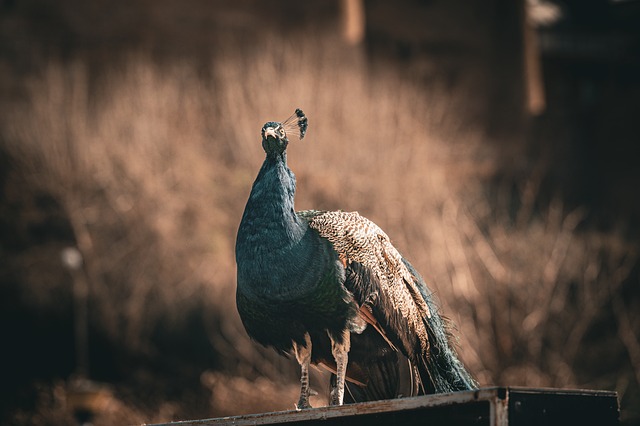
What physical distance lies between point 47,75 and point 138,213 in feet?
14.0

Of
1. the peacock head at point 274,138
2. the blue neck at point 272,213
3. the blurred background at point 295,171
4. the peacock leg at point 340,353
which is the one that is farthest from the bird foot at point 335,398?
the blurred background at point 295,171

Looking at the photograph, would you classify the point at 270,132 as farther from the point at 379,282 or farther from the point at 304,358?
the point at 304,358

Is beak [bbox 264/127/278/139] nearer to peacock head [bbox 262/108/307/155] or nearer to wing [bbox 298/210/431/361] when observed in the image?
peacock head [bbox 262/108/307/155]

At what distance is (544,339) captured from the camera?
19500 mm

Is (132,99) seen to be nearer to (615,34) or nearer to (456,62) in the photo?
(456,62)

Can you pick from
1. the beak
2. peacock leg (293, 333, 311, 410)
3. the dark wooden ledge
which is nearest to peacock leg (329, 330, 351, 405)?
peacock leg (293, 333, 311, 410)

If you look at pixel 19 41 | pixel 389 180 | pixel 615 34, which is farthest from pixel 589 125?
pixel 19 41

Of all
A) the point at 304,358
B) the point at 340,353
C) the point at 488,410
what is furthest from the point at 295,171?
the point at 488,410

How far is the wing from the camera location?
414 centimetres

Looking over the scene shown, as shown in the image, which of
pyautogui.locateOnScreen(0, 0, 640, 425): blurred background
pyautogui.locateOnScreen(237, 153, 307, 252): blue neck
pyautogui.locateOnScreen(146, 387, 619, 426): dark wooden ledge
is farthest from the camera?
pyautogui.locateOnScreen(0, 0, 640, 425): blurred background

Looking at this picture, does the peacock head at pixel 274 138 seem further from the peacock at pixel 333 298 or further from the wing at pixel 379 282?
the wing at pixel 379 282

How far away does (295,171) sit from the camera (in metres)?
21.9

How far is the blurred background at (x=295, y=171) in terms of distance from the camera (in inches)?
768

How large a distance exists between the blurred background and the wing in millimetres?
13103
